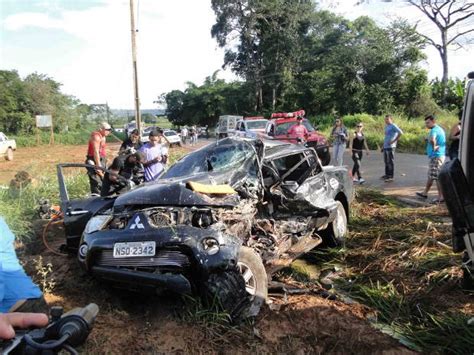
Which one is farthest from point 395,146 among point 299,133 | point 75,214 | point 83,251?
point 83,251

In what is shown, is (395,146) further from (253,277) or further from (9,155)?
(9,155)

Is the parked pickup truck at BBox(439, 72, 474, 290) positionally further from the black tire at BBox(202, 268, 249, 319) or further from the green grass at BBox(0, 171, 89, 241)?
the green grass at BBox(0, 171, 89, 241)

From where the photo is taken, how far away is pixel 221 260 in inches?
145

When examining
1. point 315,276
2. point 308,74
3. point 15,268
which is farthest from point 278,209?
point 308,74

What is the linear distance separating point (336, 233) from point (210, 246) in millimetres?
2707

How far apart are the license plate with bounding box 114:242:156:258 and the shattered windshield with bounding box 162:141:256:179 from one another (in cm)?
150

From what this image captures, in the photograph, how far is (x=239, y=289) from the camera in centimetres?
372

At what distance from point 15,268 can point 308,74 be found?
3817 cm

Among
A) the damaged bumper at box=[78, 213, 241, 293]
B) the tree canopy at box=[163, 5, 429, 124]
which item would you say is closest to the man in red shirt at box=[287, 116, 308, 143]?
the damaged bumper at box=[78, 213, 241, 293]

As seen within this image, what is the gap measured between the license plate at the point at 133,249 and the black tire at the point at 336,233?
293 cm

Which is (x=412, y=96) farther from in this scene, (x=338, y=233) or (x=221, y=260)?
(x=221, y=260)

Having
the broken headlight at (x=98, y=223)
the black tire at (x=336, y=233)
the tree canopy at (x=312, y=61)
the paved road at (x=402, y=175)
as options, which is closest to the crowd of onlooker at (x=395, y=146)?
the paved road at (x=402, y=175)

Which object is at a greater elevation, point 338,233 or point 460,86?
point 460,86

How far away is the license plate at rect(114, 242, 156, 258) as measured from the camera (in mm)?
3717
